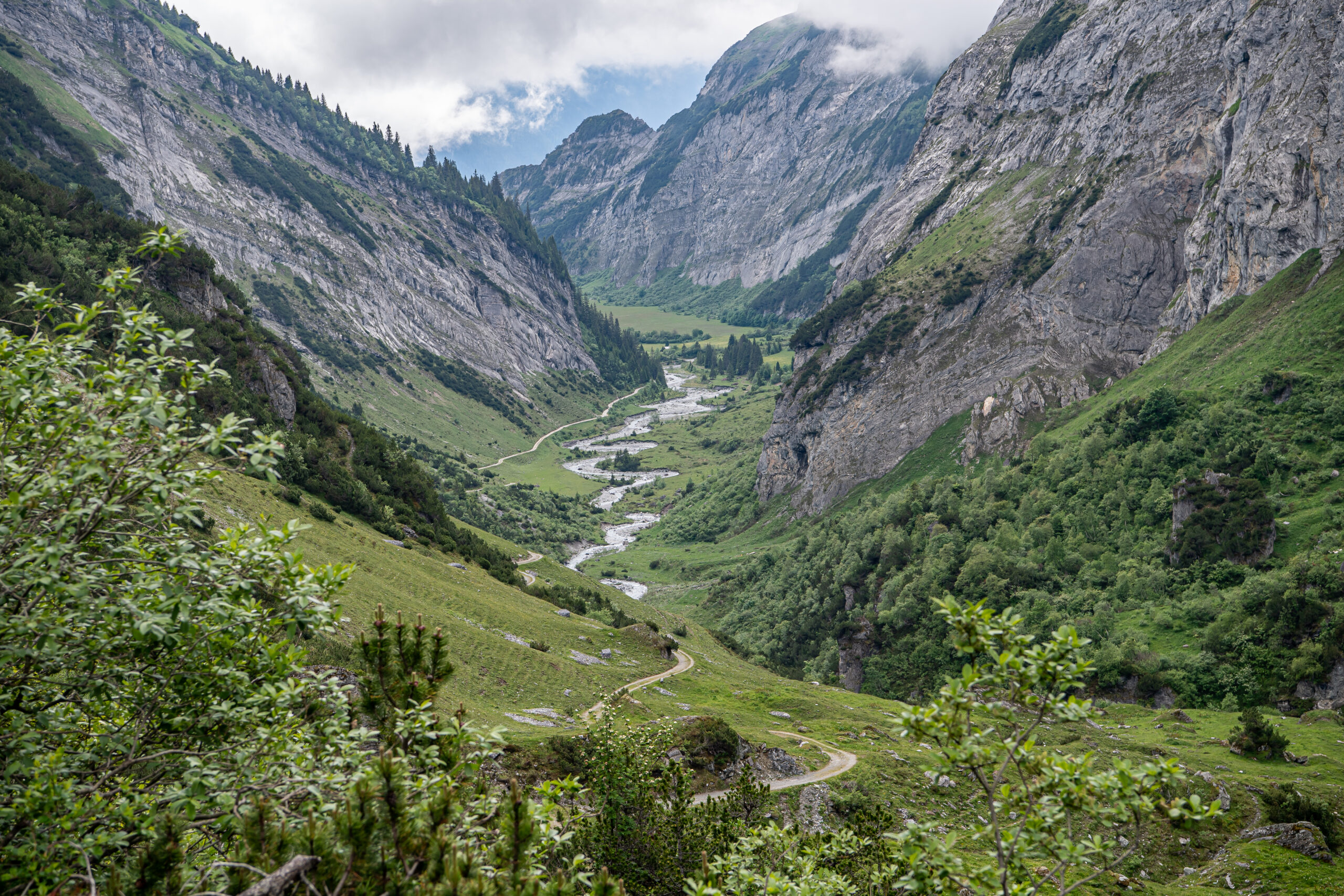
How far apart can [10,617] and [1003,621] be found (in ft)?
29.9

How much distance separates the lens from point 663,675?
1686 inches

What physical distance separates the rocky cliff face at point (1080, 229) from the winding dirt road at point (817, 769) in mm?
60201

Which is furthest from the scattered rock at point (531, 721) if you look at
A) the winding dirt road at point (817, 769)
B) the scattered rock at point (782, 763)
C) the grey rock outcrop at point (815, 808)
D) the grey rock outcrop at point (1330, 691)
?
the grey rock outcrop at point (1330, 691)

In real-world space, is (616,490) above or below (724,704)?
above

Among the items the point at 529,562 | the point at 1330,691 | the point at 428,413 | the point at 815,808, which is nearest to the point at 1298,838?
the point at 815,808

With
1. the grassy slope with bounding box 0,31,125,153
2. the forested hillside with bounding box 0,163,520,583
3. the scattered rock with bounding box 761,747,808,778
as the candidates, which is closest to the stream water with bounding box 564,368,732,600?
the forested hillside with bounding box 0,163,520,583

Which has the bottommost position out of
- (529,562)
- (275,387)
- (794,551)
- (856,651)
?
(856,651)

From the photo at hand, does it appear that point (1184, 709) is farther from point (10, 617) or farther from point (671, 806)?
point (10, 617)

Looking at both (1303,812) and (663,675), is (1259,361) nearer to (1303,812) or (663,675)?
(1303,812)

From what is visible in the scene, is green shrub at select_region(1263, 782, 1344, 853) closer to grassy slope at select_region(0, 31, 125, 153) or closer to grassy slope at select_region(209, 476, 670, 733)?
grassy slope at select_region(209, 476, 670, 733)

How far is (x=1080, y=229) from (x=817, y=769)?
91.5 m

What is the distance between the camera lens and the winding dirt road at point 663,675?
3269cm

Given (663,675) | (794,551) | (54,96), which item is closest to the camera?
(663,675)

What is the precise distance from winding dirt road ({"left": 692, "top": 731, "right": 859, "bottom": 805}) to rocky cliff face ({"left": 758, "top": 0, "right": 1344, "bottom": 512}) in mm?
60201
